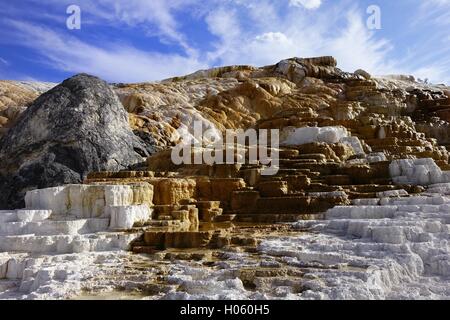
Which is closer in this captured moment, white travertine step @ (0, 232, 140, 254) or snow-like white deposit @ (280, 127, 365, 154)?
white travertine step @ (0, 232, 140, 254)

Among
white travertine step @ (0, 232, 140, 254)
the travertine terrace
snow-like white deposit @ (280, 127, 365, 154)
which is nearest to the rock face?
the travertine terrace

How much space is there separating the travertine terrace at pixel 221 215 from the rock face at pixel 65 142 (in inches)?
2.1

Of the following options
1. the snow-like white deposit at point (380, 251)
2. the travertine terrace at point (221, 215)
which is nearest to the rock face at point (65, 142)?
the travertine terrace at point (221, 215)

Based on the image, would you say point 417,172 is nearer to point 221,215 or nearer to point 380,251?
point 221,215

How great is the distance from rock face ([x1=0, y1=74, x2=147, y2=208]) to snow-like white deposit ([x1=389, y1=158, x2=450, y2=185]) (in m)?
10.0

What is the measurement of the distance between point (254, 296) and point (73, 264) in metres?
3.25

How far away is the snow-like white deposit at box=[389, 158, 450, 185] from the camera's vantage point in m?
12.9

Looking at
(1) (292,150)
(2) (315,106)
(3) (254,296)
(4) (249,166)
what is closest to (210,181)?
(4) (249,166)

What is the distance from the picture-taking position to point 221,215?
11.8 metres

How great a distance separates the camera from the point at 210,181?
13023 millimetres

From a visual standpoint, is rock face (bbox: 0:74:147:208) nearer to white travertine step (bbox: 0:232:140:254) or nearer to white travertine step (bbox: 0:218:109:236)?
white travertine step (bbox: 0:218:109:236)

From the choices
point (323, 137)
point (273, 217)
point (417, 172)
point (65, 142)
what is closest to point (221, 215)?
point (273, 217)

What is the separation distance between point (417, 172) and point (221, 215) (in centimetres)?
591

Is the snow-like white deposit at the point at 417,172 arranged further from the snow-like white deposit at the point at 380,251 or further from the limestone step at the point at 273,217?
the limestone step at the point at 273,217
